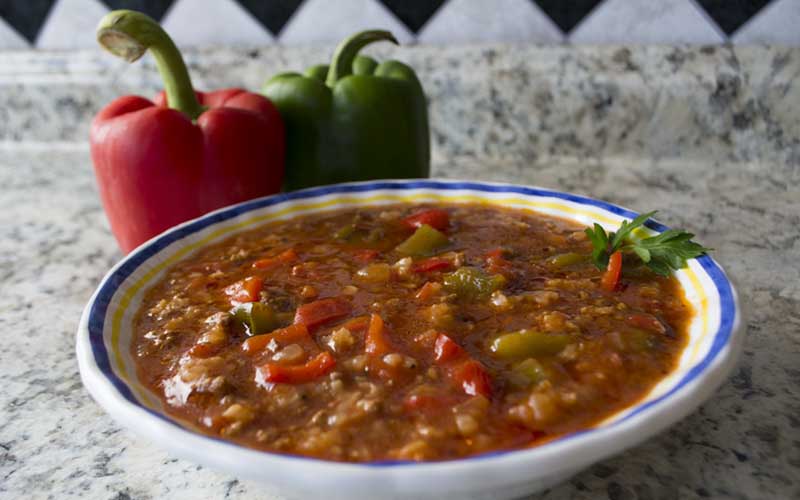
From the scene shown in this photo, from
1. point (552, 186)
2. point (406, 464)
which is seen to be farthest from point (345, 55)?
point (406, 464)

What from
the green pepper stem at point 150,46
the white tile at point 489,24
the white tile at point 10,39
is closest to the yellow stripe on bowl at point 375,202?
the green pepper stem at point 150,46

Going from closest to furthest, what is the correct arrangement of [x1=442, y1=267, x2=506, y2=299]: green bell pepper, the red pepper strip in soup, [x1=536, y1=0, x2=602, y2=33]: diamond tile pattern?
the red pepper strip in soup, [x1=442, y1=267, x2=506, y2=299]: green bell pepper, [x1=536, y1=0, x2=602, y2=33]: diamond tile pattern

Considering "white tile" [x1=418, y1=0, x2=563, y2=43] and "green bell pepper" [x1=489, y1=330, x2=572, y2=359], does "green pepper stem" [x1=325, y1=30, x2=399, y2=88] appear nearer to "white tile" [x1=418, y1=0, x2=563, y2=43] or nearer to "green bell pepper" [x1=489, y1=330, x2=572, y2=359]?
"white tile" [x1=418, y1=0, x2=563, y2=43]

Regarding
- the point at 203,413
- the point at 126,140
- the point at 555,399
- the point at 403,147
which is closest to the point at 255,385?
the point at 203,413

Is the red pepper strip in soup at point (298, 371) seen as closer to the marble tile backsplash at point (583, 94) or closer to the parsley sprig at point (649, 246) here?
the parsley sprig at point (649, 246)

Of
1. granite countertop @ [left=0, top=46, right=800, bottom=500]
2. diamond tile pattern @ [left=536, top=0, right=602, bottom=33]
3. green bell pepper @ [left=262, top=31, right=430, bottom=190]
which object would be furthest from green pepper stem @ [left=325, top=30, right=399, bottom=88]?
diamond tile pattern @ [left=536, top=0, right=602, bottom=33]

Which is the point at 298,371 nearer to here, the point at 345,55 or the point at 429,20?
the point at 345,55
